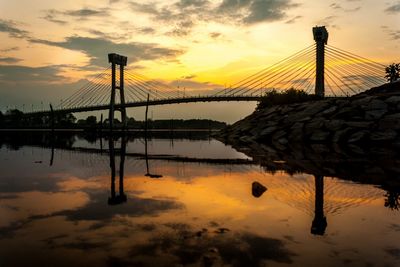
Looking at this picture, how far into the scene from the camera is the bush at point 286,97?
51500 mm

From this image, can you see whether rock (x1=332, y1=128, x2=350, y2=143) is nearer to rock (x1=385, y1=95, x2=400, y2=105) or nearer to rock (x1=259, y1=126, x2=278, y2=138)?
rock (x1=385, y1=95, x2=400, y2=105)

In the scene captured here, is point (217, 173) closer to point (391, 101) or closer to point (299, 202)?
point (299, 202)

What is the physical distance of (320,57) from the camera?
55.0m

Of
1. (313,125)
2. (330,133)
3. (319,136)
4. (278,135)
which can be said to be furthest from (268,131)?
(330,133)

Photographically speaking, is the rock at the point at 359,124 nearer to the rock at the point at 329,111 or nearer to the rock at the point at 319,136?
the rock at the point at 319,136

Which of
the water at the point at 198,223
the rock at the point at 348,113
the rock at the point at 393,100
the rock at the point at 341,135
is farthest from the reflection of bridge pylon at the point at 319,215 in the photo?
the rock at the point at 393,100

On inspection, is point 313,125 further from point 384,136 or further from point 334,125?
point 384,136

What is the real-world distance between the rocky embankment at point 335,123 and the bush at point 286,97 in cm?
675

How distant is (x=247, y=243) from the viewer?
6754mm

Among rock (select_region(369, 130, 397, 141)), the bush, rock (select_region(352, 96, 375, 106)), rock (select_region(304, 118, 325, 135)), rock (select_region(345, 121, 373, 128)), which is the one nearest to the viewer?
rock (select_region(369, 130, 397, 141))

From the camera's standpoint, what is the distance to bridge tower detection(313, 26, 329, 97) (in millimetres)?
52000

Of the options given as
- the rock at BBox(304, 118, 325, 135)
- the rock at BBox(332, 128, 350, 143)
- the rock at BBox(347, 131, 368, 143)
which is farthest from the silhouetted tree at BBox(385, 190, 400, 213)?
the rock at BBox(304, 118, 325, 135)

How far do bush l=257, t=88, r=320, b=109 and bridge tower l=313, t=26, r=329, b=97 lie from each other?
151cm

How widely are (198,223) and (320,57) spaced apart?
51.2m
